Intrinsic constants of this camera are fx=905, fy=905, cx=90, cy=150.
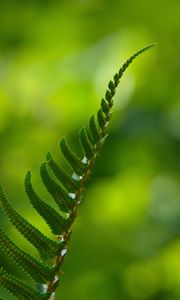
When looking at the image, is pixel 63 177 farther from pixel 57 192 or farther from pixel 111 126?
pixel 111 126

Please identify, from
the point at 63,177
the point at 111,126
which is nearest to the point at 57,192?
the point at 63,177

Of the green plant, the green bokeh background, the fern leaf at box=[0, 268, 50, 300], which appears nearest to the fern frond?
the green plant

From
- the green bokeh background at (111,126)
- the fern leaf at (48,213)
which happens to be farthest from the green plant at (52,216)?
the green bokeh background at (111,126)

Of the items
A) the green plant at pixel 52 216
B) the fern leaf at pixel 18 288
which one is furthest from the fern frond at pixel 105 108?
the fern leaf at pixel 18 288

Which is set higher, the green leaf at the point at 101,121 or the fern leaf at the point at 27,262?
the green leaf at the point at 101,121

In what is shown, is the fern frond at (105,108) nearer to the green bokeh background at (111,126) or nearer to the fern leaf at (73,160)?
the fern leaf at (73,160)

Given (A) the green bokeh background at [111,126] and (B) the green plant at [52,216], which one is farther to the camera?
(A) the green bokeh background at [111,126]
